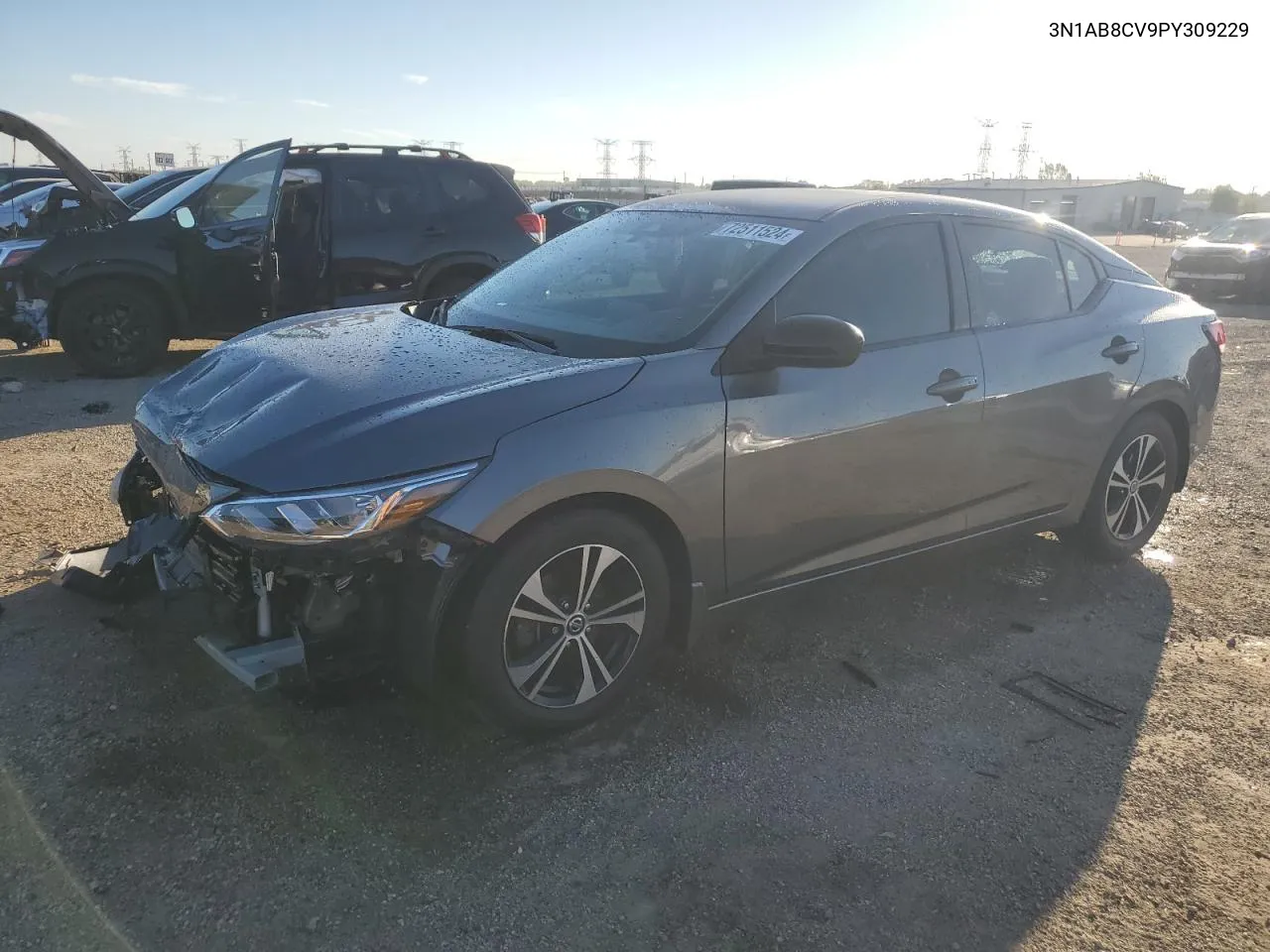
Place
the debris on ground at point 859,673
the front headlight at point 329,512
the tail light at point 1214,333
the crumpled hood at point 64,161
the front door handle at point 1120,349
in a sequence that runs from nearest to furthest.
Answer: the front headlight at point 329,512 → the debris on ground at point 859,673 → the front door handle at point 1120,349 → the tail light at point 1214,333 → the crumpled hood at point 64,161

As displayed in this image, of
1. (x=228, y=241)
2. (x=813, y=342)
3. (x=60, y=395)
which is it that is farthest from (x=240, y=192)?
(x=813, y=342)

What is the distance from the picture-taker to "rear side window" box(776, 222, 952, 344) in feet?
11.5

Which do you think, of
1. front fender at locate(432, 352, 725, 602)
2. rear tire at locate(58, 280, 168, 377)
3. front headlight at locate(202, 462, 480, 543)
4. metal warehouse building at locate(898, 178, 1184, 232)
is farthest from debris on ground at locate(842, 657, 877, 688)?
metal warehouse building at locate(898, 178, 1184, 232)

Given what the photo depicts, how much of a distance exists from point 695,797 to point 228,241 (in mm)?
6985

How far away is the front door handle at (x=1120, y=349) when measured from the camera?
4.45 metres

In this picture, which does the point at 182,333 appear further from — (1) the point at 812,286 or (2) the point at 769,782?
(2) the point at 769,782

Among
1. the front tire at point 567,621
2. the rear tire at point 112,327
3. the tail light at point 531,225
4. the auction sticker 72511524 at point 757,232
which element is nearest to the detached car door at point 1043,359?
the auction sticker 72511524 at point 757,232

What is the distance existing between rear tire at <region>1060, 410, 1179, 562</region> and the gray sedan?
0.12 ft

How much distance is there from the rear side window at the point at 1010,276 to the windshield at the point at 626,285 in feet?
3.19

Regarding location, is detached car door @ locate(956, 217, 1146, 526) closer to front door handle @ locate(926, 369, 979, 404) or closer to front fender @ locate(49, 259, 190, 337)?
front door handle @ locate(926, 369, 979, 404)

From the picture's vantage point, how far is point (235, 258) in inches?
317

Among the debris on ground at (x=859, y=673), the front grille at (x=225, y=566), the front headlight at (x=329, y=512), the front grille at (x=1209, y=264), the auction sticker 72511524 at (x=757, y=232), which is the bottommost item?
the debris on ground at (x=859, y=673)

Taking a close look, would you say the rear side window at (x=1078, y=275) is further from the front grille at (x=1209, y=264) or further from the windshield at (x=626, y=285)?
the front grille at (x=1209, y=264)

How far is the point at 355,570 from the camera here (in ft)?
8.81
